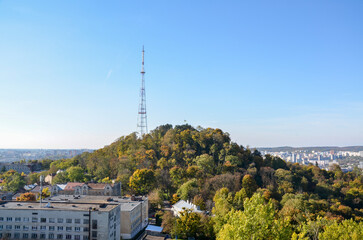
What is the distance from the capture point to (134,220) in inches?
1442

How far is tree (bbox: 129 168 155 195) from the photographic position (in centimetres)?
5181

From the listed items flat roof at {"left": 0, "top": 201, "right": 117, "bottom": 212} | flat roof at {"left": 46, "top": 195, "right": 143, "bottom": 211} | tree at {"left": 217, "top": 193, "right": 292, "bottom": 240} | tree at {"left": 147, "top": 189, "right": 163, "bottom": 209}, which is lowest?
tree at {"left": 147, "top": 189, "right": 163, "bottom": 209}

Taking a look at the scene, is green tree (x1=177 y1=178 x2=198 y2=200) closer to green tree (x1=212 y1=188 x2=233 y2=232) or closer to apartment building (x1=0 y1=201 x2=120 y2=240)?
green tree (x1=212 y1=188 x2=233 y2=232)

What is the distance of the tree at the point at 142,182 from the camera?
51812 mm

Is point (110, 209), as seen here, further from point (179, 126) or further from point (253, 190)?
point (179, 126)

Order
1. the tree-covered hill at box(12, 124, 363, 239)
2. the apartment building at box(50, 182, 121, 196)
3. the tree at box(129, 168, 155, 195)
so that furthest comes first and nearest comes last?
1. the tree at box(129, 168, 155, 195)
2. the apartment building at box(50, 182, 121, 196)
3. the tree-covered hill at box(12, 124, 363, 239)

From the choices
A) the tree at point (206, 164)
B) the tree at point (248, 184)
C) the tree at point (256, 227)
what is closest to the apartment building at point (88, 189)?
the tree at point (206, 164)

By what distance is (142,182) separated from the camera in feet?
171

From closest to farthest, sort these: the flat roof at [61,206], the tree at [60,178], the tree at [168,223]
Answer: the flat roof at [61,206], the tree at [168,223], the tree at [60,178]

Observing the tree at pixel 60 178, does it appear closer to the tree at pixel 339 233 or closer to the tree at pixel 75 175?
the tree at pixel 75 175

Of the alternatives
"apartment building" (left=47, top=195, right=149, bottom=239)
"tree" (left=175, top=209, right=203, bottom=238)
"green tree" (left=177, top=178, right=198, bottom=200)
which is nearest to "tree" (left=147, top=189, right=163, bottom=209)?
"green tree" (left=177, top=178, right=198, bottom=200)

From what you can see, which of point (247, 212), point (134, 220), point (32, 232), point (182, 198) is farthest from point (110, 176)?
point (247, 212)

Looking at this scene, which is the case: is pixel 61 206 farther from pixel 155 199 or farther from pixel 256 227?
pixel 256 227

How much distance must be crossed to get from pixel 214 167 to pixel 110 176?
2202 cm
